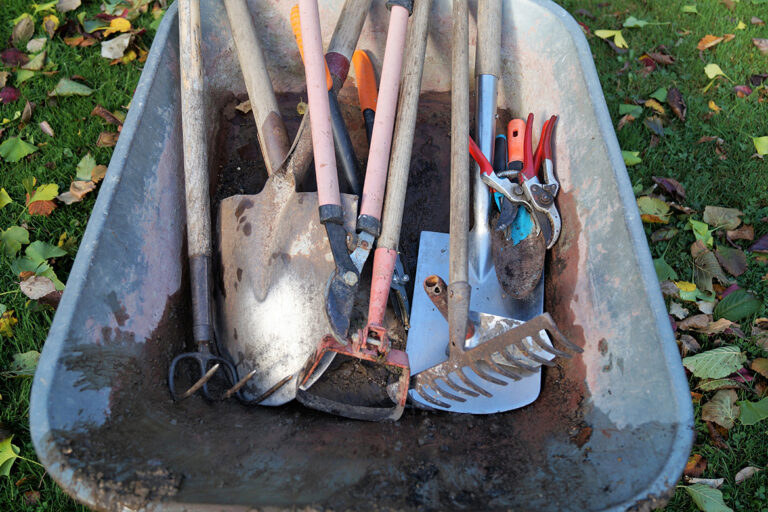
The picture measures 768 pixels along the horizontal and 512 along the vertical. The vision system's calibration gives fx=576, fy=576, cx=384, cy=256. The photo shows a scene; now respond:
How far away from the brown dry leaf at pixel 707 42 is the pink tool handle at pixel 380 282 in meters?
2.38

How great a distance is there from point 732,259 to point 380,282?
1.54 metres

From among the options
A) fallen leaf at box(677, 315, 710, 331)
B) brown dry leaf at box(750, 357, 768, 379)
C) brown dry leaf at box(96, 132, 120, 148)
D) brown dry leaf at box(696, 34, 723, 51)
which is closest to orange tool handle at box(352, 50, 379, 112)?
brown dry leaf at box(96, 132, 120, 148)

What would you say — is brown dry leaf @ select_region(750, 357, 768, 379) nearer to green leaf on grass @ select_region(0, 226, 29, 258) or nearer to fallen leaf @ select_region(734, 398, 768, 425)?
fallen leaf @ select_region(734, 398, 768, 425)

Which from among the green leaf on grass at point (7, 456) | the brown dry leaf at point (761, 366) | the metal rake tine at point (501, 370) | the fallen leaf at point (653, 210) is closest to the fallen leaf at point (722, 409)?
the brown dry leaf at point (761, 366)

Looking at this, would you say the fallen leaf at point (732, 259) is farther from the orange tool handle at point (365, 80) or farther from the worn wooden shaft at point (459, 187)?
the orange tool handle at point (365, 80)

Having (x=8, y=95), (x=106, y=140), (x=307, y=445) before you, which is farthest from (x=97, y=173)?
(x=307, y=445)

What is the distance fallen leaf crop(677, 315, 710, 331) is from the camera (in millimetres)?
2100

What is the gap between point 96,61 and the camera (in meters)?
2.80

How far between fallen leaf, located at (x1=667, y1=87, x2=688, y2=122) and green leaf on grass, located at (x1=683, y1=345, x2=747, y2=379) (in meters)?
1.24

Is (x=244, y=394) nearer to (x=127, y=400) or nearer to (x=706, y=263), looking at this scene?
(x=127, y=400)

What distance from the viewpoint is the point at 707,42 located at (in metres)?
3.01

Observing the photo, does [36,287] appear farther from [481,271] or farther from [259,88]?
[481,271]

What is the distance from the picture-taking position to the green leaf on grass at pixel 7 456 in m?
1.69

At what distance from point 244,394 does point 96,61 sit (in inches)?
80.4
